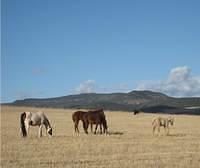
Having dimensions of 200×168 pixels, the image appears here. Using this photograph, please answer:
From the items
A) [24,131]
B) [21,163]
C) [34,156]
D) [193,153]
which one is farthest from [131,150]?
[24,131]

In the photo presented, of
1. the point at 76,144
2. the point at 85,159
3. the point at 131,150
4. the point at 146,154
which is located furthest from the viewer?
the point at 76,144

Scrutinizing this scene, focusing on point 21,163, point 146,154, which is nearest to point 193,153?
point 146,154

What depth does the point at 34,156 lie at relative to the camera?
17016 millimetres

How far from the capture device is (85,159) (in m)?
16.4

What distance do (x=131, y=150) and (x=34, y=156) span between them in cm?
434

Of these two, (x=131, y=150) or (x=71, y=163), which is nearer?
(x=71, y=163)

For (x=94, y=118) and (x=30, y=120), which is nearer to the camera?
(x=30, y=120)

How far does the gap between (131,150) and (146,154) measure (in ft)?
4.32

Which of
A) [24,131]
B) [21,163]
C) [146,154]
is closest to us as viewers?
[21,163]

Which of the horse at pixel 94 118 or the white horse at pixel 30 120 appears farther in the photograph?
the horse at pixel 94 118

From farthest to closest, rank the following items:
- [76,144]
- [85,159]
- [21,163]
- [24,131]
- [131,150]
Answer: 1. [24,131]
2. [76,144]
3. [131,150]
4. [85,159]
5. [21,163]

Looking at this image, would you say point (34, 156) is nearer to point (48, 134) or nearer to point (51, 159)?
point (51, 159)

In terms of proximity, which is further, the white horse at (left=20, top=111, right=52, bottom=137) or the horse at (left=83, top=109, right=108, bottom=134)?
the horse at (left=83, top=109, right=108, bottom=134)

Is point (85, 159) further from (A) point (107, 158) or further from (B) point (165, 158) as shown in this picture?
(B) point (165, 158)
